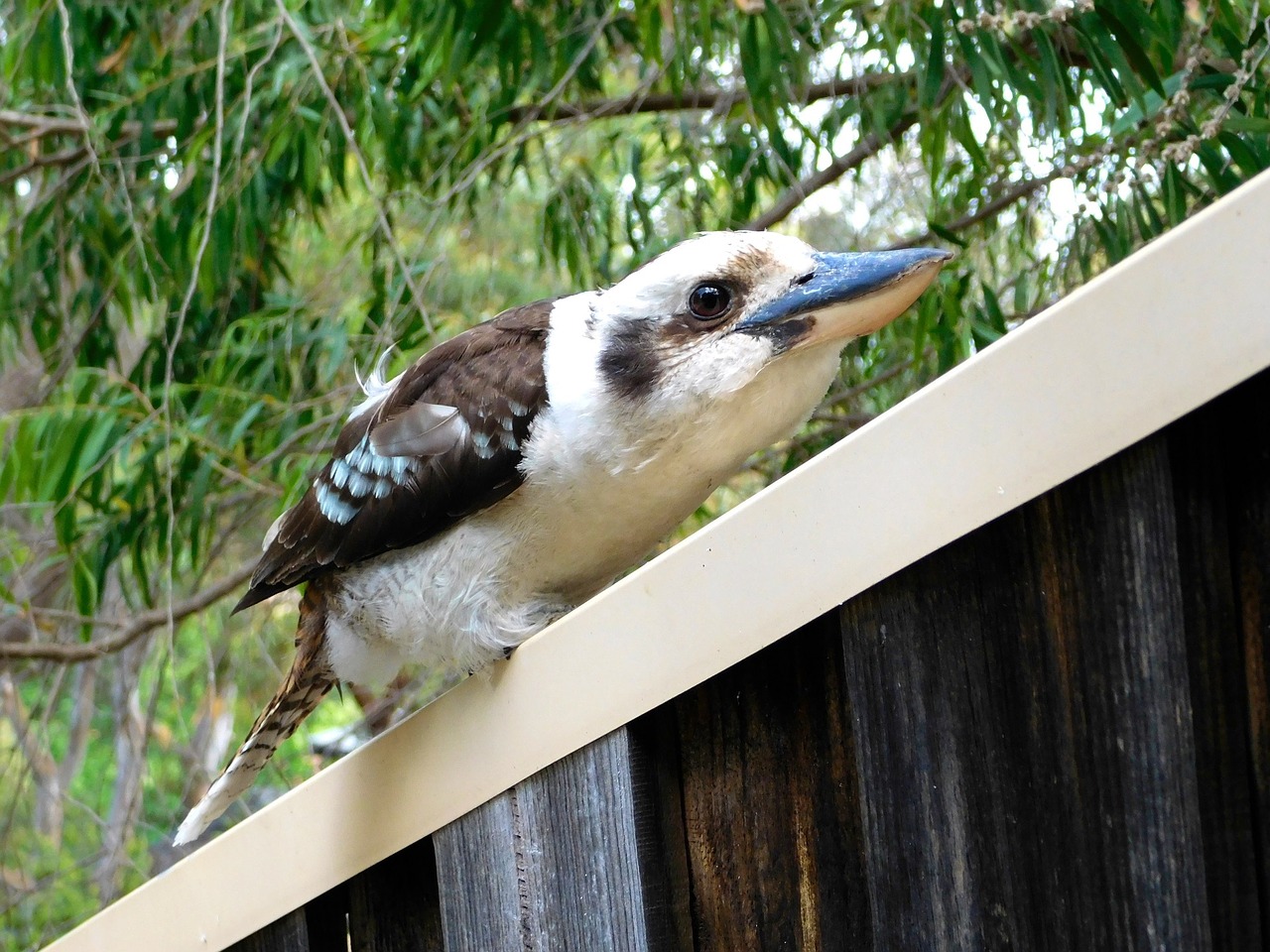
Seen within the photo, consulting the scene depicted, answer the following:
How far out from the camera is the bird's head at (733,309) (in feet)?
3.91

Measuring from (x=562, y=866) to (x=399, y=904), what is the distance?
0.99ft

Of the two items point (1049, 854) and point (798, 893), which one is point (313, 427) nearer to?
point (798, 893)

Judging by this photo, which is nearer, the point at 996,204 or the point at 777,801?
the point at 777,801

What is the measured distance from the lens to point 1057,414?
75cm

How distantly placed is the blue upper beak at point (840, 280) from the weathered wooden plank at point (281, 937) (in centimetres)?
73

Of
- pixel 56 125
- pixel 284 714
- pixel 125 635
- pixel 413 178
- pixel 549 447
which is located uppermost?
pixel 56 125

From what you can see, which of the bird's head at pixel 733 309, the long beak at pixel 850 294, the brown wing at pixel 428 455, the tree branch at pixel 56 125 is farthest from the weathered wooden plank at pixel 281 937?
the tree branch at pixel 56 125

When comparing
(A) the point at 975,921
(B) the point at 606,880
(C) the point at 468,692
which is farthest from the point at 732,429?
(A) the point at 975,921

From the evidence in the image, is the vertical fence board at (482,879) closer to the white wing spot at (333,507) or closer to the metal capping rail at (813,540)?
the metal capping rail at (813,540)

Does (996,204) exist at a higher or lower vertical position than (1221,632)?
lower

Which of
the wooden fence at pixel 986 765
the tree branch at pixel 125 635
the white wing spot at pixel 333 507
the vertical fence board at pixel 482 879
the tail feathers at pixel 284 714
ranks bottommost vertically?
the tree branch at pixel 125 635

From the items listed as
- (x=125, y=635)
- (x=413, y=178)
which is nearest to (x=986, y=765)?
(x=413, y=178)

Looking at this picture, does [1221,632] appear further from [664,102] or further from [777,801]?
[664,102]

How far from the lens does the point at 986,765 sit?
0.81m
